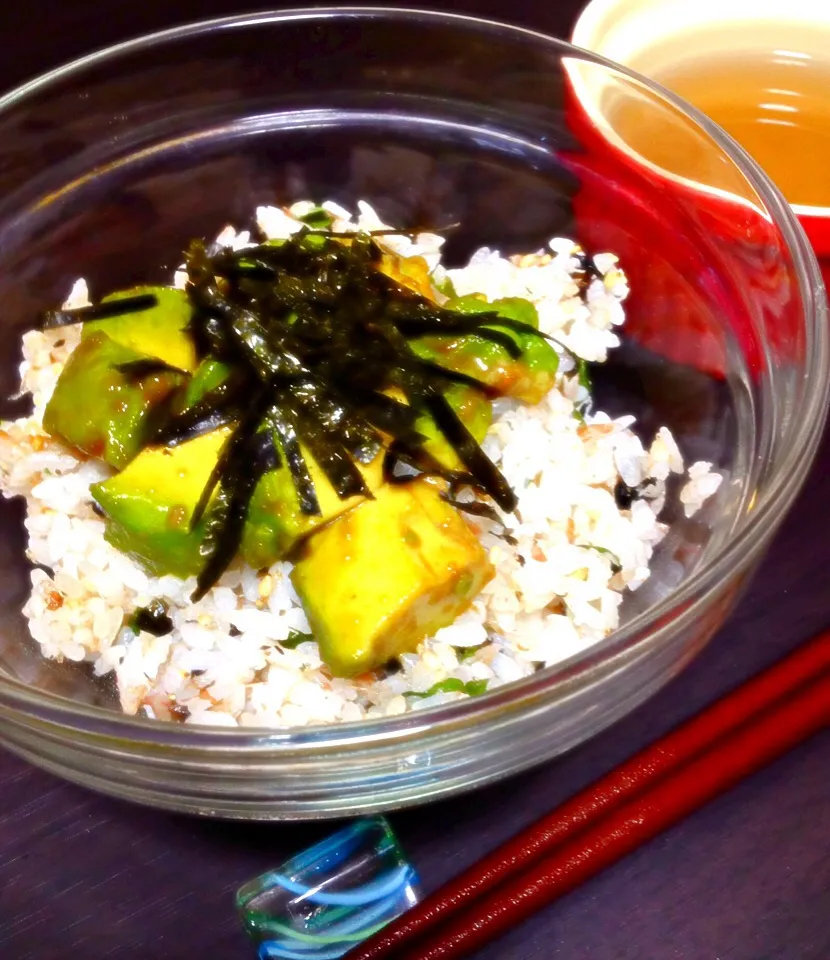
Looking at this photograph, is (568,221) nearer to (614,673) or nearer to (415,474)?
(415,474)

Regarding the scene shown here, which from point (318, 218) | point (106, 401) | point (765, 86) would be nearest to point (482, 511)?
point (106, 401)

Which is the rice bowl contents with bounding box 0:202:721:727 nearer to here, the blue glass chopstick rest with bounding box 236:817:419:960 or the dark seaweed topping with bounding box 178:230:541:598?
the dark seaweed topping with bounding box 178:230:541:598

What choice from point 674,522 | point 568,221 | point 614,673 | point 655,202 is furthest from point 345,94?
point 614,673

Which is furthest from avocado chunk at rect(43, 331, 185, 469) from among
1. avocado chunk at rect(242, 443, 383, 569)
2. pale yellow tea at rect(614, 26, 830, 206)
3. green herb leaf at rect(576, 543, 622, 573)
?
pale yellow tea at rect(614, 26, 830, 206)

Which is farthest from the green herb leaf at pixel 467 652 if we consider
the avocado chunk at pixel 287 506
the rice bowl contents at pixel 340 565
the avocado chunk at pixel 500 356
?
the avocado chunk at pixel 500 356

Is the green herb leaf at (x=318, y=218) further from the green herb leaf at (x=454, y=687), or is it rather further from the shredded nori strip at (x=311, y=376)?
the green herb leaf at (x=454, y=687)
